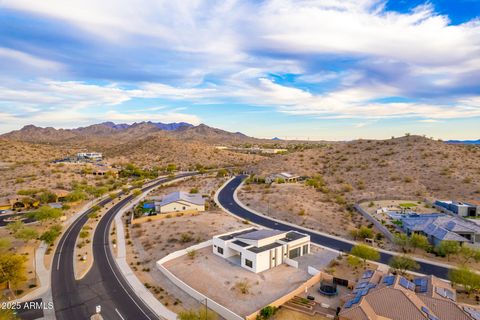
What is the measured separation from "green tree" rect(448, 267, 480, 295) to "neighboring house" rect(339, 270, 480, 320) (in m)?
2.77

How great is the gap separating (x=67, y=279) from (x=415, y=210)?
6554cm

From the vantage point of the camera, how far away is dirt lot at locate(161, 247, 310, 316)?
3319cm

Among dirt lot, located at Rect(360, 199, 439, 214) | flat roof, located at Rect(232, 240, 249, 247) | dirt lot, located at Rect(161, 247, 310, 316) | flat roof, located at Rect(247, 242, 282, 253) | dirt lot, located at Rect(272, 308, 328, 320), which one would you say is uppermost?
dirt lot, located at Rect(360, 199, 439, 214)

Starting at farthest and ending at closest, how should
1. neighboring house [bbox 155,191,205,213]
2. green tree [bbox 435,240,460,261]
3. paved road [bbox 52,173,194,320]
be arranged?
neighboring house [bbox 155,191,205,213]
green tree [bbox 435,240,460,261]
paved road [bbox 52,173,194,320]

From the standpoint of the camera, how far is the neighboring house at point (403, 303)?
26516 mm

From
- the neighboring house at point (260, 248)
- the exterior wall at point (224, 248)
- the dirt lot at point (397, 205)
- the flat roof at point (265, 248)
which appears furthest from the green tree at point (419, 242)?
the exterior wall at point (224, 248)

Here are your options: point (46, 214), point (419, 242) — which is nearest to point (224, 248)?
point (419, 242)

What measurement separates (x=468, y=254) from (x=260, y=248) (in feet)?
94.4

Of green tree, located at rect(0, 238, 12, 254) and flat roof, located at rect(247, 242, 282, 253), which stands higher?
flat roof, located at rect(247, 242, 282, 253)

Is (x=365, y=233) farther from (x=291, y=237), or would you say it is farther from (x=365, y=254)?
(x=291, y=237)

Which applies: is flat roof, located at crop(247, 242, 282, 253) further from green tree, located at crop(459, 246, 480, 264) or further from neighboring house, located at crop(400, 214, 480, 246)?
green tree, located at crop(459, 246, 480, 264)

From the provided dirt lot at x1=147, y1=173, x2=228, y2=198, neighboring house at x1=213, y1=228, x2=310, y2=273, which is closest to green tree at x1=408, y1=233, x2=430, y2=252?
neighboring house at x1=213, y1=228, x2=310, y2=273

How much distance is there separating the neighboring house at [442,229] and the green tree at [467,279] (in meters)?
11.7

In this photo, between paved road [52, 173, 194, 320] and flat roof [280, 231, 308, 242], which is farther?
flat roof [280, 231, 308, 242]
